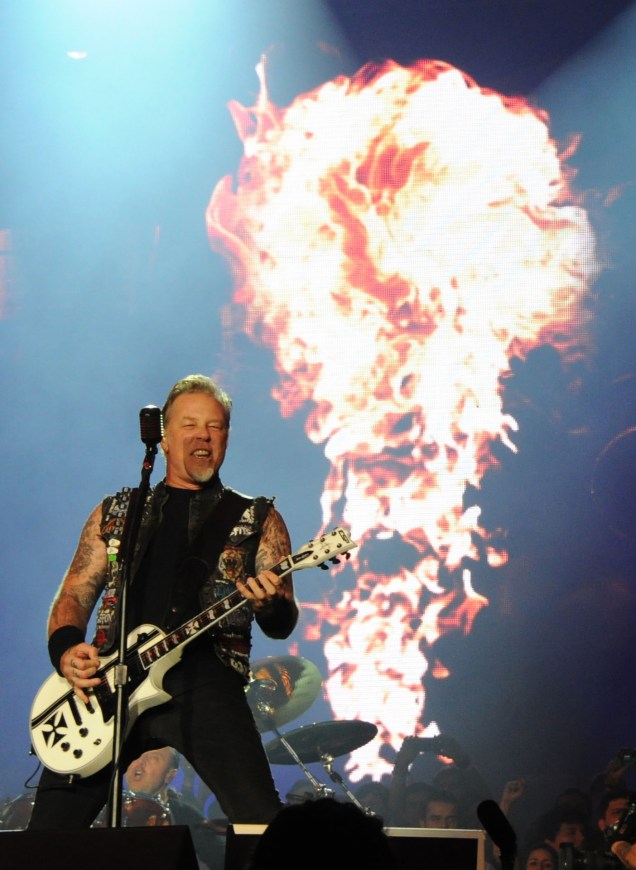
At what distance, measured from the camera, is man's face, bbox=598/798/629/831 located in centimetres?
627

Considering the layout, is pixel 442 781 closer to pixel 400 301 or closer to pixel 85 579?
pixel 400 301

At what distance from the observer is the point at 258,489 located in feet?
23.2

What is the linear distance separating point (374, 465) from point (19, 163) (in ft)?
10.8

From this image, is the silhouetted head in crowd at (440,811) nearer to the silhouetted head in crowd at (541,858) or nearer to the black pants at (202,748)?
the silhouetted head in crowd at (541,858)

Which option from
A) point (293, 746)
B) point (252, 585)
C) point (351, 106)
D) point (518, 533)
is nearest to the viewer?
point (252, 585)

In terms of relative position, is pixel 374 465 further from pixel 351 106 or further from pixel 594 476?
pixel 351 106

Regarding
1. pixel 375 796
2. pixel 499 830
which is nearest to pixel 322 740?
pixel 375 796

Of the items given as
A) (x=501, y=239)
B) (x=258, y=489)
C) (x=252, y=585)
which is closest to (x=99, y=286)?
(x=258, y=489)

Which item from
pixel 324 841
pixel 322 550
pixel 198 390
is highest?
pixel 198 390

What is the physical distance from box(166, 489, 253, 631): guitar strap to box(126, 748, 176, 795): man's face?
300 centimetres

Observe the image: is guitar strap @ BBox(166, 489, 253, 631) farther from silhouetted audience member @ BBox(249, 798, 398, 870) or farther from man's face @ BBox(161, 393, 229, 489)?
silhouetted audience member @ BBox(249, 798, 398, 870)

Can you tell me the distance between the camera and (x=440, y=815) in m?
6.54

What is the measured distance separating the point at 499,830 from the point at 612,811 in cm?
447

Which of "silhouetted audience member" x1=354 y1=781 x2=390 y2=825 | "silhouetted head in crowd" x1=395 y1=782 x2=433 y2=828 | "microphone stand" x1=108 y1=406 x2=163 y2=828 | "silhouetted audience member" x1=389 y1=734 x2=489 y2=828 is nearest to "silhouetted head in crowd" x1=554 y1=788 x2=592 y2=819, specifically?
"silhouetted audience member" x1=389 y1=734 x2=489 y2=828
